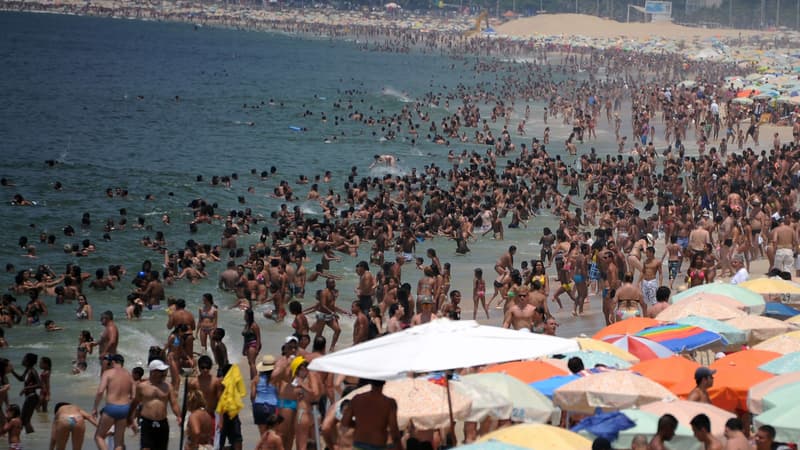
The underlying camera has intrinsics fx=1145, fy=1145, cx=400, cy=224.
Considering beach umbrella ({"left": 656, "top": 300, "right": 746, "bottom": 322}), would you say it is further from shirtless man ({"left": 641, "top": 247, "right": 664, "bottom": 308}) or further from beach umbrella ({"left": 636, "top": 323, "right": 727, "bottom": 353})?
shirtless man ({"left": 641, "top": 247, "right": 664, "bottom": 308})

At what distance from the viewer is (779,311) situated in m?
13.9

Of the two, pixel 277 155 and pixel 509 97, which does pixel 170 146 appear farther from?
pixel 509 97

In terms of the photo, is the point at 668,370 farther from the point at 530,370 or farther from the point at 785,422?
the point at 785,422

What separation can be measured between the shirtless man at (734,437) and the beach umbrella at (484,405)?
184 cm

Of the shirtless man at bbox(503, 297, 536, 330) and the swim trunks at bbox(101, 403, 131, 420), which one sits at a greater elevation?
the shirtless man at bbox(503, 297, 536, 330)

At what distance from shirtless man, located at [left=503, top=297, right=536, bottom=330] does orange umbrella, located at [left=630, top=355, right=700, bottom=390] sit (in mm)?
3031

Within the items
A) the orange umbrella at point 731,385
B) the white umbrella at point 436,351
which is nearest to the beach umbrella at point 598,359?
the orange umbrella at point 731,385

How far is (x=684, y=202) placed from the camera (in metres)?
24.2

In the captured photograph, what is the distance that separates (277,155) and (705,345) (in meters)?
33.4

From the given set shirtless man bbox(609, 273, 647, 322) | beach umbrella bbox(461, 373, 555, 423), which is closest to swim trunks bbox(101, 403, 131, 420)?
beach umbrella bbox(461, 373, 555, 423)

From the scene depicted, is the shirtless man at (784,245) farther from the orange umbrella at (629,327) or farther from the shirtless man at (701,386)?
the shirtless man at (701,386)

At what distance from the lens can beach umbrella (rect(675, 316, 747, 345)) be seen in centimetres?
1228

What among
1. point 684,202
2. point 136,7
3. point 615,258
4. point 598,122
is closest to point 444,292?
point 615,258

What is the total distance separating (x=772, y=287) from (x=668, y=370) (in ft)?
15.2
